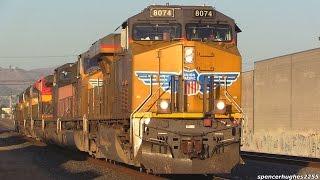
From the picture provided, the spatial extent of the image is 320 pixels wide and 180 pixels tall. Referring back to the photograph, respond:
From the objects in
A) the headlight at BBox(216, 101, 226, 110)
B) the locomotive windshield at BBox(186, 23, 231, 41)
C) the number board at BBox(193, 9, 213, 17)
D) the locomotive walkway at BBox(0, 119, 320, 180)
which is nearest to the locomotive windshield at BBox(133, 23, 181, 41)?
the locomotive windshield at BBox(186, 23, 231, 41)

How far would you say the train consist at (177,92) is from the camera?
42.9 feet

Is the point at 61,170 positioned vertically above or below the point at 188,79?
below

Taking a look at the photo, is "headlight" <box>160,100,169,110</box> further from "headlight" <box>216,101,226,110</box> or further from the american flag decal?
"headlight" <box>216,101,226,110</box>

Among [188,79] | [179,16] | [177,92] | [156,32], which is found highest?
[179,16]

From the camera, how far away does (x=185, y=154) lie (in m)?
12.9

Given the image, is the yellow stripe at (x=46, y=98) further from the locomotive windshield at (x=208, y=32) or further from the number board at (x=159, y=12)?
the locomotive windshield at (x=208, y=32)

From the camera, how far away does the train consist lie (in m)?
13.1

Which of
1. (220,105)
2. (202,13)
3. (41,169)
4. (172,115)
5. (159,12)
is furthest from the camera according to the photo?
(41,169)

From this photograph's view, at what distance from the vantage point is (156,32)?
1420 centimetres

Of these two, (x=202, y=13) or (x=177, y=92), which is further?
(x=202, y=13)

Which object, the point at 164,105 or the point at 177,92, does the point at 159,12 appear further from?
the point at 164,105

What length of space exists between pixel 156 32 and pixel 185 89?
5.33ft

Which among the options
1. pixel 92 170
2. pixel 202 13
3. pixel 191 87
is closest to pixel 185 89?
pixel 191 87

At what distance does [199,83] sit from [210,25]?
1569 mm
